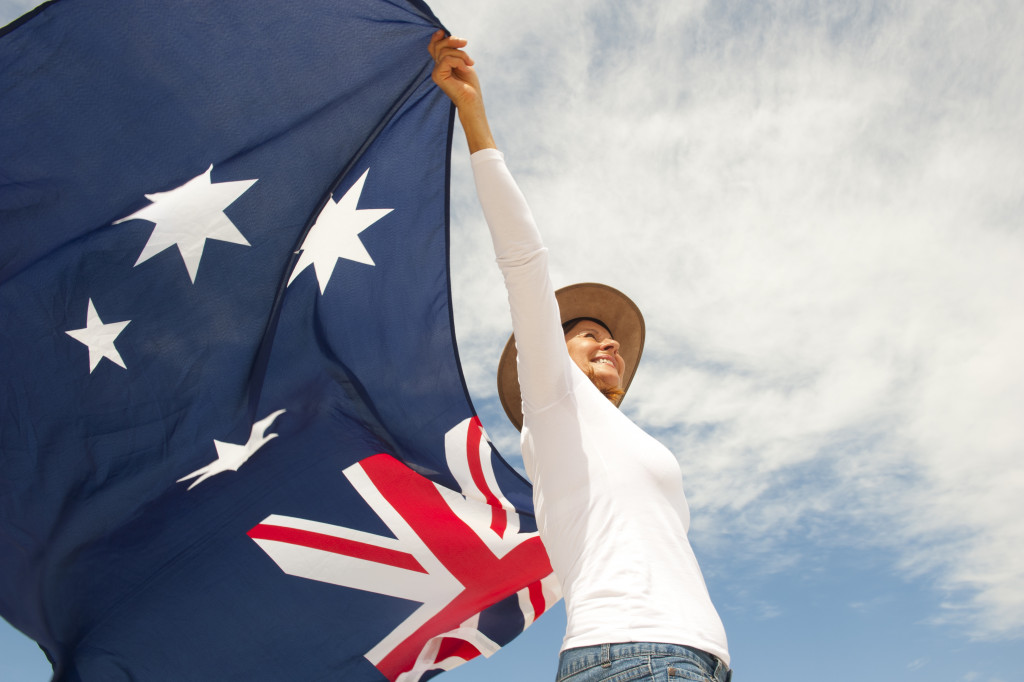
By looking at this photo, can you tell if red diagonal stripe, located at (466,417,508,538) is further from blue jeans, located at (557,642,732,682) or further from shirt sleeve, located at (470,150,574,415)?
blue jeans, located at (557,642,732,682)

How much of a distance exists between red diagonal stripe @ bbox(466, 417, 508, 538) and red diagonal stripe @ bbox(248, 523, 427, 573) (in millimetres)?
530

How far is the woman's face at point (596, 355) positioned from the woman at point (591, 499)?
50cm

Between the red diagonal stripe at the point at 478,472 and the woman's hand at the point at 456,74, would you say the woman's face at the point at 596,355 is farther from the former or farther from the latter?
the red diagonal stripe at the point at 478,472

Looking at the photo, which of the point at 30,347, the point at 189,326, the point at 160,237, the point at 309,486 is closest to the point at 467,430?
the point at 309,486

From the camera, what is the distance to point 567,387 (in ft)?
6.97

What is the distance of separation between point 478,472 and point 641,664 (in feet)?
8.95

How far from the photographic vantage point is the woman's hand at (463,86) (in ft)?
7.59

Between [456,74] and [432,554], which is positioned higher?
[456,74]

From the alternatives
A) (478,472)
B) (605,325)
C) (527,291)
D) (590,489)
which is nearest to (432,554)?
(478,472)

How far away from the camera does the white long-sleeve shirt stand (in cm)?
173

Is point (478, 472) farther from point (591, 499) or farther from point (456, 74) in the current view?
point (456, 74)

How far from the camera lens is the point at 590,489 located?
197 centimetres

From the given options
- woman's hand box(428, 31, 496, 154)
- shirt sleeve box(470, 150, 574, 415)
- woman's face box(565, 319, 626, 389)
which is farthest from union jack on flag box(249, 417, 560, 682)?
woman's hand box(428, 31, 496, 154)

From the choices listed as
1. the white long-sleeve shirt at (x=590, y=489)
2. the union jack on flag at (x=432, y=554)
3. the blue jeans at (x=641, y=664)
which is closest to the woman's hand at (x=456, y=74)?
the white long-sleeve shirt at (x=590, y=489)
